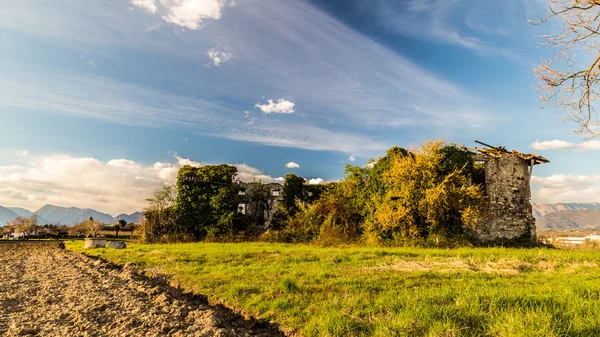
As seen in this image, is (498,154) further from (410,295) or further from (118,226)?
(118,226)

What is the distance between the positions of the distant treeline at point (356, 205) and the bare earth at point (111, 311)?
16.9 metres

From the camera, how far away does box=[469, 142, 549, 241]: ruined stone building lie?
78.8ft

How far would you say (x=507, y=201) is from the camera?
79.8 feet

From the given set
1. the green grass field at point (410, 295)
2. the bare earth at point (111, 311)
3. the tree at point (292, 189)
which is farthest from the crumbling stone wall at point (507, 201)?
the bare earth at point (111, 311)

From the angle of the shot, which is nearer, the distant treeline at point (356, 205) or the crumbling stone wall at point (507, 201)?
the distant treeline at point (356, 205)

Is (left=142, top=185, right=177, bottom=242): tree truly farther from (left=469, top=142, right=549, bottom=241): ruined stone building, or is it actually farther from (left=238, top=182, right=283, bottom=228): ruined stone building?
(left=469, top=142, right=549, bottom=241): ruined stone building

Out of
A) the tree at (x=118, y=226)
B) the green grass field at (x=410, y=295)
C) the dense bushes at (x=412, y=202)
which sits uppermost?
the dense bushes at (x=412, y=202)

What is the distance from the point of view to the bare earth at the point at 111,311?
592 cm

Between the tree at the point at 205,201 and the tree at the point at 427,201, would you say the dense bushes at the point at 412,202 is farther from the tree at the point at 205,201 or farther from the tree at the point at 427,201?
the tree at the point at 205,201

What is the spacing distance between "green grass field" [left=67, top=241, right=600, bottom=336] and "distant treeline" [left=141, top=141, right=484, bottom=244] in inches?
379

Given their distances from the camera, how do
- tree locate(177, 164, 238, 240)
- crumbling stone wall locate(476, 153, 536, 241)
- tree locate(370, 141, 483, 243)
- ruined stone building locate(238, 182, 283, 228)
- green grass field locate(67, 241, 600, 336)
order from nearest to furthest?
1. green grass field locate(67, 241, 600, 336)
2. tree locate(370, 141, 483, 243)
3. crumbling stone wall locate(476, 153, 536, 241)
4. tree locate(177, 164, 238, 240)
5. ruined stone building locate(238, 182, 283, 228)

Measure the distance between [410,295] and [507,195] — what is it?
21.7 metres

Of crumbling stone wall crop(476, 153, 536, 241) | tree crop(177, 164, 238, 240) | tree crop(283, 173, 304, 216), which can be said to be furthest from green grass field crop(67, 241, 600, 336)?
tree crop(283, 173, 304, 216)

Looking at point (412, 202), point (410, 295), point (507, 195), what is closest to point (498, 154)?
point (507, 195)
